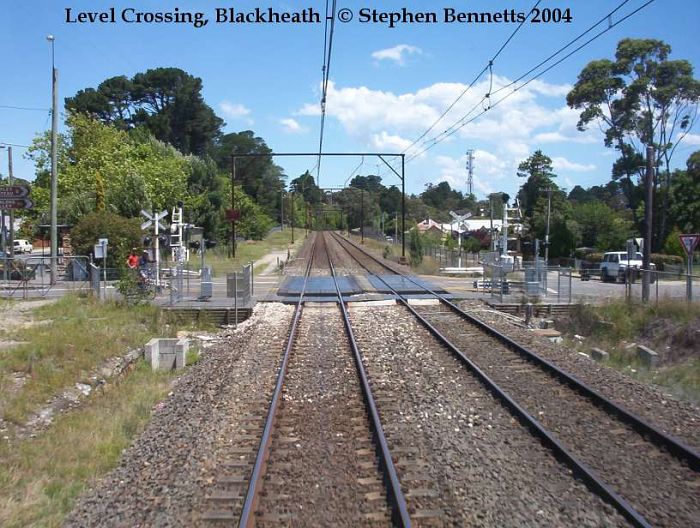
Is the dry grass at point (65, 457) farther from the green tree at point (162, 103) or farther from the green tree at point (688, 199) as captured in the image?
the green tree at point (162, 103)

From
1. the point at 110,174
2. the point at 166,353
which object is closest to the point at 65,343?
the point at 166,353

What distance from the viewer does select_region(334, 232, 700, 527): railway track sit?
22.5 ft

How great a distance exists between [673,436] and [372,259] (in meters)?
45.2

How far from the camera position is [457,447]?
840 cm

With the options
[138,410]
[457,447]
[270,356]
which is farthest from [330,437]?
[270,356]

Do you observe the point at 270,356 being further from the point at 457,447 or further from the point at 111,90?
the point at 111,90

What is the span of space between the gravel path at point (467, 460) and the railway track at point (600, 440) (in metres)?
0.20

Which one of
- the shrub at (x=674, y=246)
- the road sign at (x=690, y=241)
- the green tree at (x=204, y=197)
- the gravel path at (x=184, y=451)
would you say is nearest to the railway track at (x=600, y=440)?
the gravel path at (x=184, y=451)

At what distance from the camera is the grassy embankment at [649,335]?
14.3m

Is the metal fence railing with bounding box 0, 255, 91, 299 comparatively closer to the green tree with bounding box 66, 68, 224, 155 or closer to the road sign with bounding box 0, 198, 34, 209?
the road sign with bounding box 0, 198, 34, 209

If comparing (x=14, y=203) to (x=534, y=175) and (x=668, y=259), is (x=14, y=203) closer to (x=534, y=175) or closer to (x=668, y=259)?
(x=668, y=259)

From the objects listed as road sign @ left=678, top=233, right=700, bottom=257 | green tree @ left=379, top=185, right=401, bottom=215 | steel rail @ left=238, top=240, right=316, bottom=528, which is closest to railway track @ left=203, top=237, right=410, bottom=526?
steel rail @ left=238, top=240, right=316, bottom=528

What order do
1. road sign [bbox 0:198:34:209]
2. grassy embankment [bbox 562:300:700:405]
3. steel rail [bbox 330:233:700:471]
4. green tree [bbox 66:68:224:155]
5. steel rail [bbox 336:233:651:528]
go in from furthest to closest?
green tree [bbox 66:68:224:155] < road sign [bbox 0:198:34:209] < grassy embankment [bbox 562:300:700:405] < steel rail [bbox 330:233:700:471] < steel rail [bbox 336:233:651:528]

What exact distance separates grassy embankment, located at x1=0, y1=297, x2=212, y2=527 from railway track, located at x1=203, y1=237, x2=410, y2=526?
1.69 metres
